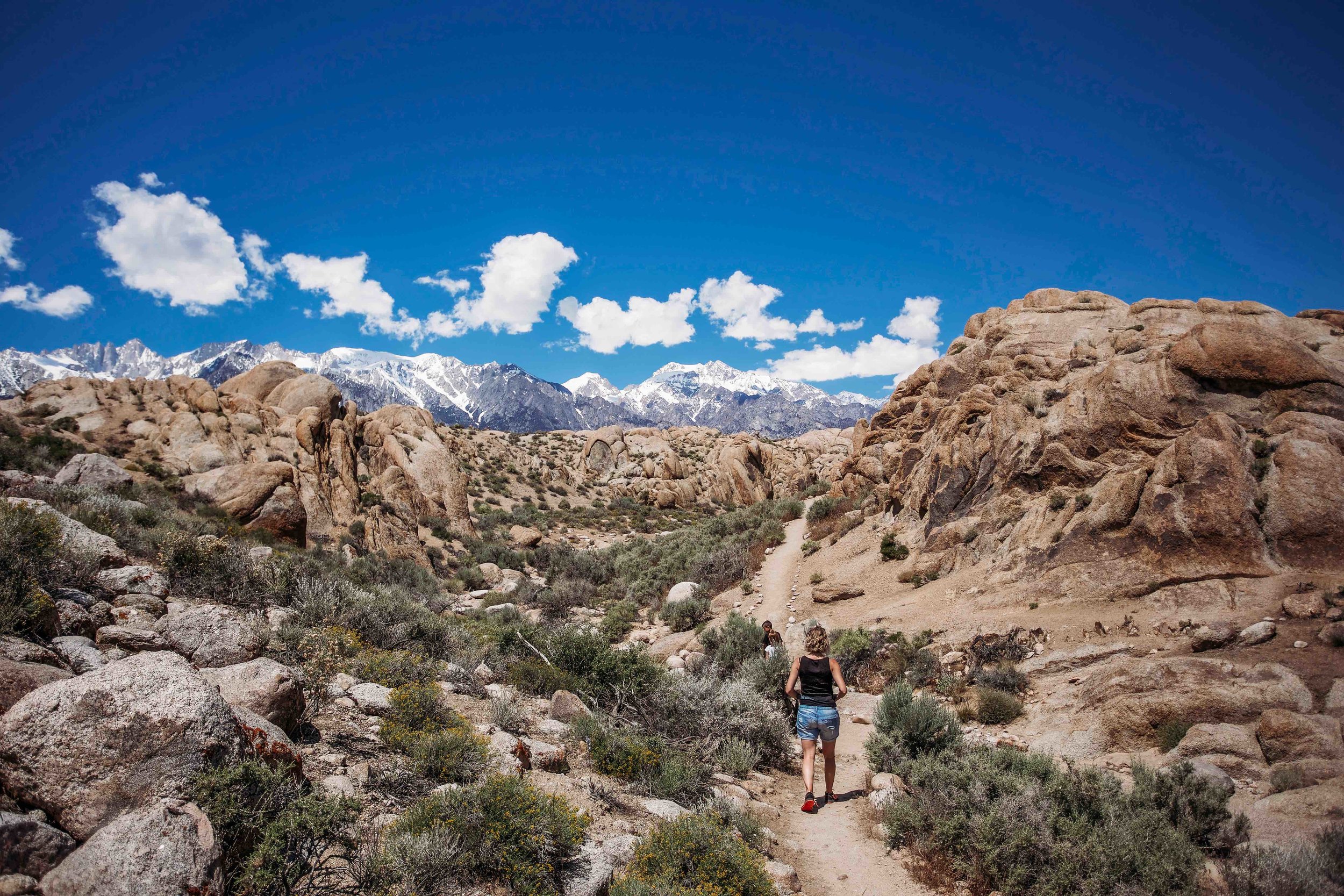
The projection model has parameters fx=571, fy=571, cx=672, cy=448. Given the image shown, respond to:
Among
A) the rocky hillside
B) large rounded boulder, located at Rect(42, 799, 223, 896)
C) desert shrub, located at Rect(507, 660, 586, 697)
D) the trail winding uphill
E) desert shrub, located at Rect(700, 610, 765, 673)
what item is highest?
the rocky hillside

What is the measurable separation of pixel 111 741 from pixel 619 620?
14.5 metres

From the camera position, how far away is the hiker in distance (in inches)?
277

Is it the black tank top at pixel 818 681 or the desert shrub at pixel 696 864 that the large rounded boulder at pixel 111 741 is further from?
the black tank top at pixel 818 681

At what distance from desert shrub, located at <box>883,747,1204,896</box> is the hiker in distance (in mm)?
875

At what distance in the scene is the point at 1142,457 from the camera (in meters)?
13.0

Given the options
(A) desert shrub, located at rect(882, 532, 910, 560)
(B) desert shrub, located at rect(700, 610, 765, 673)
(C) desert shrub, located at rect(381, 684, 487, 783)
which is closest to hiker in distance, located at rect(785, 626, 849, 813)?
(C) desert shrub, located at rect(381, 684, 487, 783)

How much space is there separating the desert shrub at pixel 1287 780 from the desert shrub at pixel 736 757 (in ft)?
17.5

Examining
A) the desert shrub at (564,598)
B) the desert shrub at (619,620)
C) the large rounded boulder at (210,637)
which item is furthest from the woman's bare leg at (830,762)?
the desert shrub at (564,598)

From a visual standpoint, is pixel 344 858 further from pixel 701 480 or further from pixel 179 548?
pixel 701 480

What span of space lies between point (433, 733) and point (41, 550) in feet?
15.2

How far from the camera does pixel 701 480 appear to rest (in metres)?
51.0

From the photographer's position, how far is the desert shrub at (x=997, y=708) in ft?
28.8

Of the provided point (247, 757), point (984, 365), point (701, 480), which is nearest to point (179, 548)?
point (247, 757)

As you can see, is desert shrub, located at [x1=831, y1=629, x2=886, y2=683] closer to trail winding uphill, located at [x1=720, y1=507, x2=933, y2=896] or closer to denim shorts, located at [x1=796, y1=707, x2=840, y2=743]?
trail winding uphill, located at [x1=720, y1=507, x2=933, y2=896]
